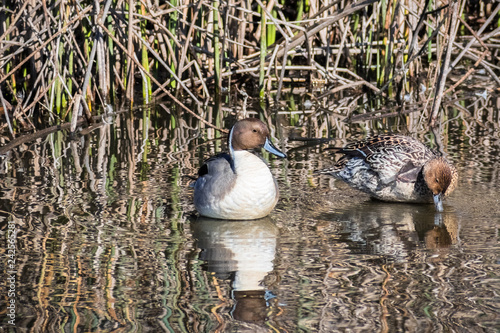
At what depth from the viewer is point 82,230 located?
14.6 feet

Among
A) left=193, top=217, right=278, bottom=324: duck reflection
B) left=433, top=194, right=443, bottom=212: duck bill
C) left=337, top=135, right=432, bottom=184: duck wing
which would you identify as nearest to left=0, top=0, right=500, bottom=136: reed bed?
left=337, top=135, right=432, bottom=184: duck wing

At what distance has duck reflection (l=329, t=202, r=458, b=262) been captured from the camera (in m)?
4.19

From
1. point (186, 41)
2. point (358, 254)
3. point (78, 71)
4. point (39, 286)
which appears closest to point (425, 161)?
point (358, 254)

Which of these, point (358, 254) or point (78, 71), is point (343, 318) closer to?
point (358, 254)

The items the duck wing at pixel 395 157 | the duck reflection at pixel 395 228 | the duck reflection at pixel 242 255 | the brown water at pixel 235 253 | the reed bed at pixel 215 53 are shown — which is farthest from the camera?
the reed bed at pixel 215 53

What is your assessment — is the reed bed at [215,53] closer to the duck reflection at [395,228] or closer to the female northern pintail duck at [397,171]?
the female northern pintail duck at [397,171]

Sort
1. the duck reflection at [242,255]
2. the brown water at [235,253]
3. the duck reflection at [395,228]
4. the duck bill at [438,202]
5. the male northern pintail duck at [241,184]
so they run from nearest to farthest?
the brown water at [235,253], the duck reflection at [242,255], the duck reflection at [395,228], the male northern pintail duck at [241,184], the duck bill at [438,202]

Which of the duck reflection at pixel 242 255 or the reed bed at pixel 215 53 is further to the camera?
the reed bed at pixel 215 53

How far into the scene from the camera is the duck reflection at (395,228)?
4.19 metres

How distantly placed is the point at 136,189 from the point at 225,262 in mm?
1586

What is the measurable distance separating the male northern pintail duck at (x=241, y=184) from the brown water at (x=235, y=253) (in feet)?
0.33

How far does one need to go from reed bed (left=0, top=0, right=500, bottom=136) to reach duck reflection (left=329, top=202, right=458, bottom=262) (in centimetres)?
244

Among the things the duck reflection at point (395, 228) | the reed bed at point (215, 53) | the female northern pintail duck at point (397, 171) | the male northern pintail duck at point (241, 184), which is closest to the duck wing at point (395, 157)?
the female northern pintail duck at point (397, 171)

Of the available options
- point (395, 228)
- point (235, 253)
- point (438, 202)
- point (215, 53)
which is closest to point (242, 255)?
point (235, 253)
